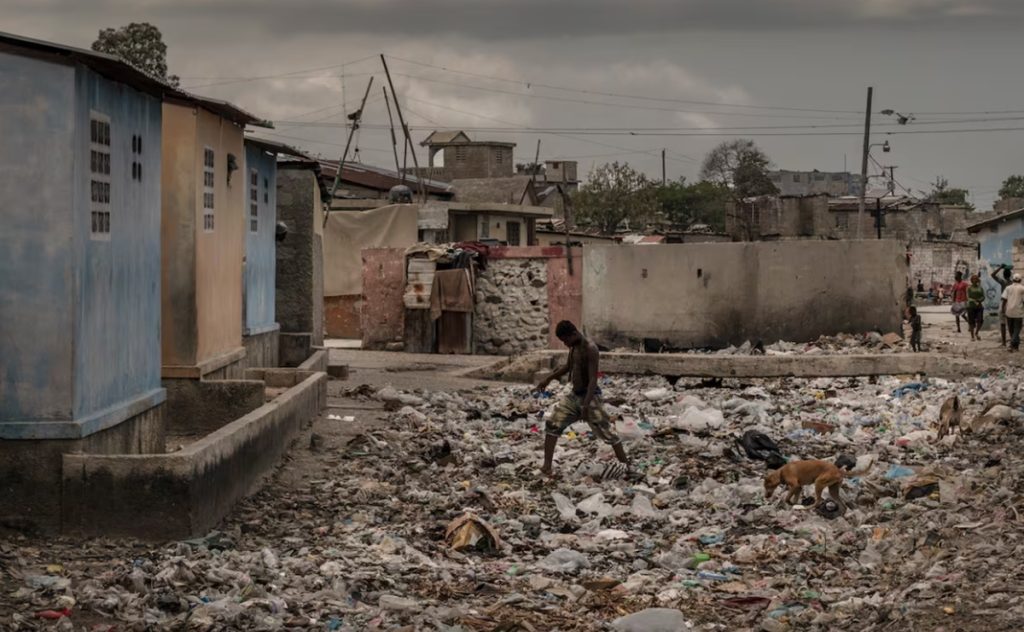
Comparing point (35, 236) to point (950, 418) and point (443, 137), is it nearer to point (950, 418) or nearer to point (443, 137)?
point (950, 418)

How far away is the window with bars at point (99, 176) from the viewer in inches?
368

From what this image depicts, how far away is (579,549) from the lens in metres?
9.47

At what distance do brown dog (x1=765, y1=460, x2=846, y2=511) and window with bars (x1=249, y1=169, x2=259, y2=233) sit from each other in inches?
362

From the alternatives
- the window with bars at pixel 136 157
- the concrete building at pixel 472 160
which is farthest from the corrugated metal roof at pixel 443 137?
the window with bars at pixel 136 157

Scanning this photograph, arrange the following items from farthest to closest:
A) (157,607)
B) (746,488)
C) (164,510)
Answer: (746,488) < (164,510) < (157,607)

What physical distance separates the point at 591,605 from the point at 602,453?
5352mm

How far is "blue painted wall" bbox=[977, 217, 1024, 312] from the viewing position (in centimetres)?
3572

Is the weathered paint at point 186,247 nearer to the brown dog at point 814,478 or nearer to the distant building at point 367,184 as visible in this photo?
the brown dog at point 814,478

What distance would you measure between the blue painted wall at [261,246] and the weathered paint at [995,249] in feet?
69.7

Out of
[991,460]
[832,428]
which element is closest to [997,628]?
[991,460]

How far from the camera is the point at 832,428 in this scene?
15.3 metres

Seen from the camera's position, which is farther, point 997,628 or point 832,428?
point 832,428

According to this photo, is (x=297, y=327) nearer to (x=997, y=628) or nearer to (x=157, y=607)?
(x=157, y=607)

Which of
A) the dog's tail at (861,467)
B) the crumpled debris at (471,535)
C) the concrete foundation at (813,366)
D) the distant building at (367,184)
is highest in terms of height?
the distant building at (367,184)
